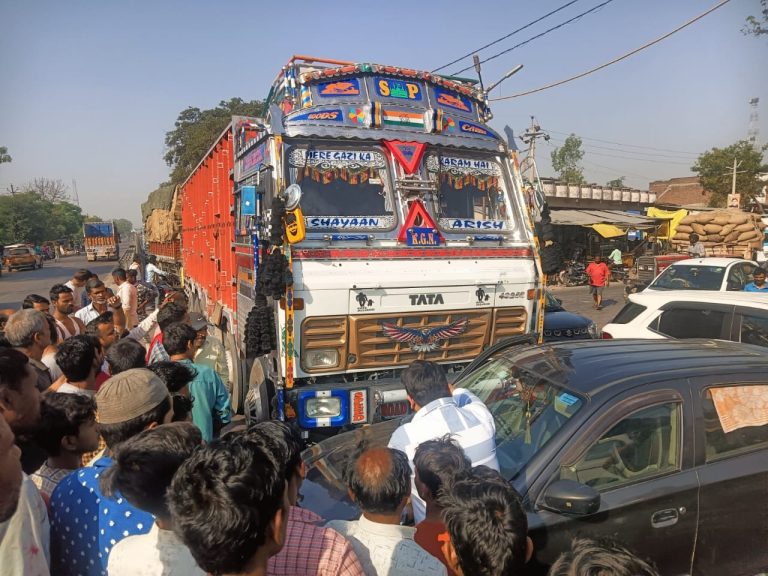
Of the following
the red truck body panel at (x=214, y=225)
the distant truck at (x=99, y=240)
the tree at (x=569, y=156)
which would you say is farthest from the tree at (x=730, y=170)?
the distant truck at (x=99, y=240)

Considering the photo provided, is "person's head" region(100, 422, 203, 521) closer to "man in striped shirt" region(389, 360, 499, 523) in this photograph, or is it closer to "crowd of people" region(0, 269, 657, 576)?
"crowd of people" region(0, 269, 657, 576)

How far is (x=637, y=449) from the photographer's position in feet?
8.85

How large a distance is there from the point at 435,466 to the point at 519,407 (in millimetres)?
1027

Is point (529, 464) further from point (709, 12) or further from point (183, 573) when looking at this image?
point (709, 12)

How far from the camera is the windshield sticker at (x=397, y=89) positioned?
527 cm

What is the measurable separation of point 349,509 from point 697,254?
16.6 m

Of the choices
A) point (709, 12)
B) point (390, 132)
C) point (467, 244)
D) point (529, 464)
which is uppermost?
point (709, 12)

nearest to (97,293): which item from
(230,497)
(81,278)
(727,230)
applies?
(81,278)

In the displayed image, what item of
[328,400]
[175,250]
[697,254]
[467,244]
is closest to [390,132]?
[467,244]

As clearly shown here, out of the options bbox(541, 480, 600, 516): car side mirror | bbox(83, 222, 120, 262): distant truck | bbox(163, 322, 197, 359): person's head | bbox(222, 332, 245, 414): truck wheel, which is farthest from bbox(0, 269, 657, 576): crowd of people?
bbox(83, 222, 120, 262): distant truck

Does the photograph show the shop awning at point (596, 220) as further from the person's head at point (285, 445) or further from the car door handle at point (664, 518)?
the person's head at point (285, 445)

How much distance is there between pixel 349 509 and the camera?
2.76 m

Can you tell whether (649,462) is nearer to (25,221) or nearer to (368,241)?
(368,241)

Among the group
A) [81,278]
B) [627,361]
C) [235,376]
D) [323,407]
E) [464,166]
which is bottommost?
[235,376]
